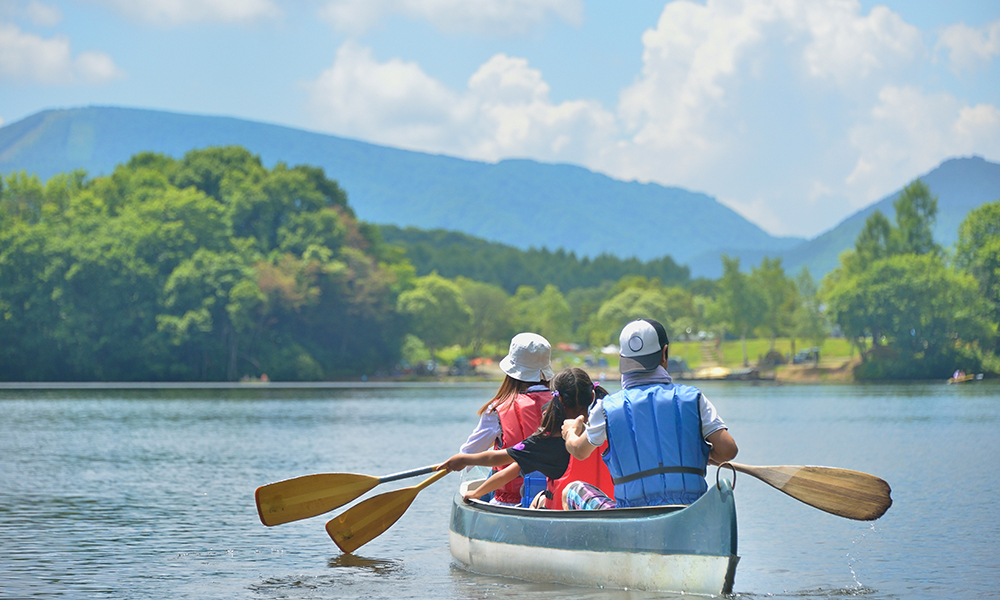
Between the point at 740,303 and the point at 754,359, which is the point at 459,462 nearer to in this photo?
the point at 740,303

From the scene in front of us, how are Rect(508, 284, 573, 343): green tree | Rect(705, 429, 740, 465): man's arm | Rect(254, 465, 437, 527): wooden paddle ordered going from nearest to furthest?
Rect(705, 429, 740, 465): man's arm < Rect(254, 465, 437, 527): wooden paddle < Rect(508, 284, 573, 343): green tree

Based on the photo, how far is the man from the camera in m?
8.20

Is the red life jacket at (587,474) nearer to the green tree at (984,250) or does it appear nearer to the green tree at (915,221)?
the green tree at (984,250)

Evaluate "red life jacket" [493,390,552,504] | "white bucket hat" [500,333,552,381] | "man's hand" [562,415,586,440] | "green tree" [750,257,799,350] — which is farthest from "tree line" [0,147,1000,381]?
"man's hand" [562,415,586,440]

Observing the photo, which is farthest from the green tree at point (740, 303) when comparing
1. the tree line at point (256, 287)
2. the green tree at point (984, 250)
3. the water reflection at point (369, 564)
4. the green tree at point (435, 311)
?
the water reflection at point (369, 564)

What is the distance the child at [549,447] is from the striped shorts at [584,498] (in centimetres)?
26

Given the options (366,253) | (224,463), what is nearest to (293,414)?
(224,463)

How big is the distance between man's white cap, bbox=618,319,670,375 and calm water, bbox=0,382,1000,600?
2.10 m

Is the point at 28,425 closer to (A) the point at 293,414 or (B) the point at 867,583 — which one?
(A) the point at 293,414

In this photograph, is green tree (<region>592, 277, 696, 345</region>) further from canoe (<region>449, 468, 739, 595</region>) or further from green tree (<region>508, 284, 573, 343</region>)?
canoe (<region>449, 468, 739, 595</region>)

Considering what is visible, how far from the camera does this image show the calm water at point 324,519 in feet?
36.6

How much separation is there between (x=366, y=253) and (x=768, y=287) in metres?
46.0

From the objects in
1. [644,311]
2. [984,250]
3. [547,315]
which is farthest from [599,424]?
[547,315]

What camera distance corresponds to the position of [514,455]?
32.9 feet
